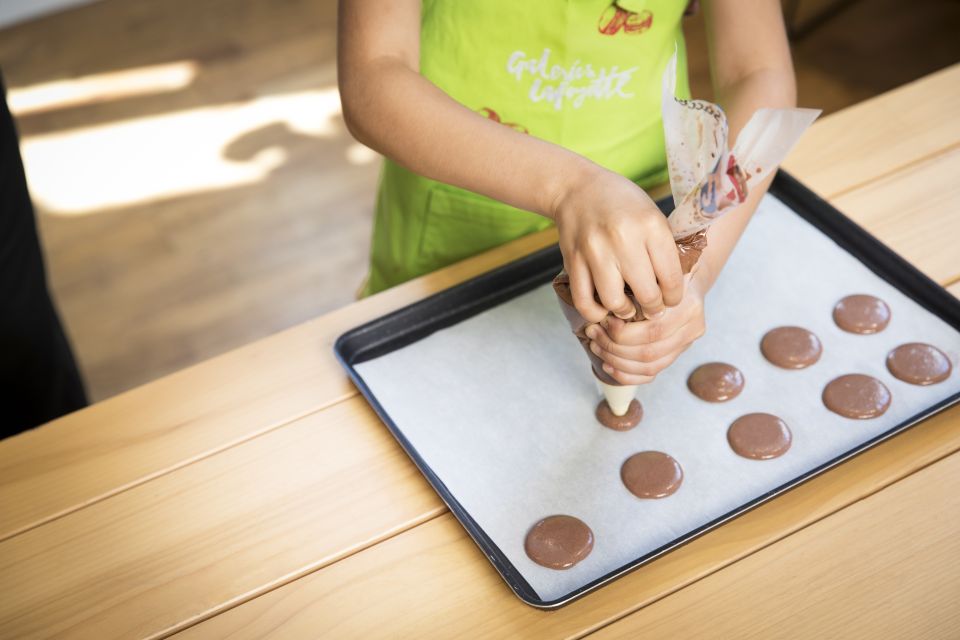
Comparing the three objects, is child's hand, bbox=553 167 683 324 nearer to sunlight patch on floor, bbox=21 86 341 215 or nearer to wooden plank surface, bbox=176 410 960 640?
wooden plank surface, bbox=176 410 960 640

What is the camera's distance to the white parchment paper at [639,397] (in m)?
0.84

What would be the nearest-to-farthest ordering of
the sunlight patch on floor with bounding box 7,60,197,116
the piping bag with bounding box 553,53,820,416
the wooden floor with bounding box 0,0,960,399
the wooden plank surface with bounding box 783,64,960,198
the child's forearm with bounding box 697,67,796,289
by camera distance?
1. the piping bag with bounding box 553,53,820,416
2. the child's forearm with bounding box 697,67,796,289
3. the wooden plank surface with bounding box 783,64,960,198
4. the wooden floor with bounding box 0,0,960,399
5. the sunlight patch on floor with bounding box 7,60,197,116

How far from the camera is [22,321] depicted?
4.48 ft

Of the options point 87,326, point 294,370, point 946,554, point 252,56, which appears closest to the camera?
point 946,554

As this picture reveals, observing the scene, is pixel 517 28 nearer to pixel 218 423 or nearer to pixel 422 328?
pixel 422 328

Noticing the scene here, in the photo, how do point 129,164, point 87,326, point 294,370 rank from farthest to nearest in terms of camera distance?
point 129,164 < point 87,326 < point 294,370

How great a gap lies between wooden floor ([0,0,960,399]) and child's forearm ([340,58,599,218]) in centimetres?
123

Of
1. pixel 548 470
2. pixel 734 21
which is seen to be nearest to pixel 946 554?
pixel 548 470

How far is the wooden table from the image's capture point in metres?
0.77

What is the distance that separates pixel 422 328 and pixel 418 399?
0.10 metres

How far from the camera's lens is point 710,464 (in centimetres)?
87

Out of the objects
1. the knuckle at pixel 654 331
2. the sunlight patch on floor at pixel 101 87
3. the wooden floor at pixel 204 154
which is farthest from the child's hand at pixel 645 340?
the sunlight patch on floor at pixel 101 87

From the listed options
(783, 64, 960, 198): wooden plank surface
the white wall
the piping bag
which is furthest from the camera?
the white wall

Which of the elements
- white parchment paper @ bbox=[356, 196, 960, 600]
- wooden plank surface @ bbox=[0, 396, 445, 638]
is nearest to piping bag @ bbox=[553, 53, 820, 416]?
white parchment paper @ bbox=[356, 196, 960, 600]
